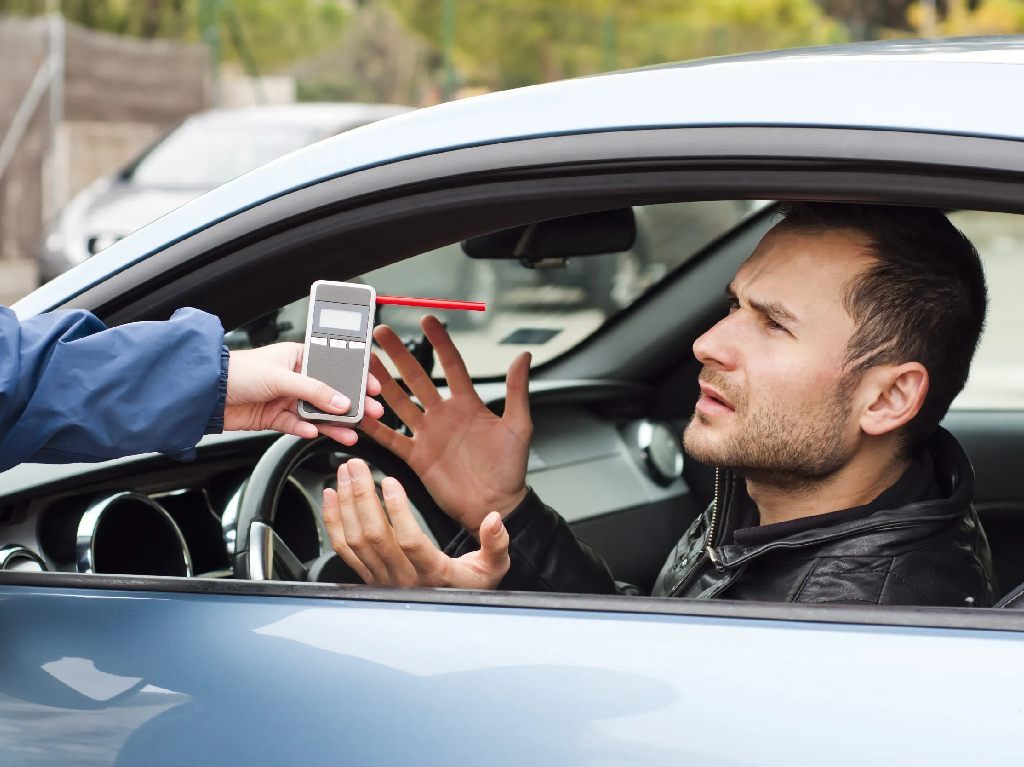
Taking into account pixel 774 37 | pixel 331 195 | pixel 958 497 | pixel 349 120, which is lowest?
pixel 958 497

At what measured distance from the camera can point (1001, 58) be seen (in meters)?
1.32

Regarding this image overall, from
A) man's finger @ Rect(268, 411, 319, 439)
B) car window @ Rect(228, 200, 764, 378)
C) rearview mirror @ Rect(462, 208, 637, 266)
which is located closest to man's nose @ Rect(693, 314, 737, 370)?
rearview mirror @ Rect(462, 208, 637, 266)

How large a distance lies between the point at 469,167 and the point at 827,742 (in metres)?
0.67

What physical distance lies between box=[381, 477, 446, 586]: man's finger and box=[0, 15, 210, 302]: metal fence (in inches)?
466

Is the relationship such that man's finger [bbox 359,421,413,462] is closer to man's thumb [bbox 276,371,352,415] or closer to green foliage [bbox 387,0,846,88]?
man's thumb [bbox 276,371,352,415]

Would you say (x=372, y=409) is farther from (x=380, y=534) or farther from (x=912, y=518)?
(x=912, y=518)

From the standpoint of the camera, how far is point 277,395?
4.91 feet

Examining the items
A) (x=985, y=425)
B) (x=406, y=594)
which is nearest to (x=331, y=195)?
(x=406, y=594)

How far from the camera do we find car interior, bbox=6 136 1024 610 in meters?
1.48

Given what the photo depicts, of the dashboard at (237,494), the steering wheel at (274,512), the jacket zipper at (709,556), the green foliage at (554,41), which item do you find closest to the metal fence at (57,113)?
the green foliage at (554,41)

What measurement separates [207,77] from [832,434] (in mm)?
16074

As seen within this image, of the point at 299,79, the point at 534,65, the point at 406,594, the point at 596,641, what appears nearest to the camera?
the point at 596,641


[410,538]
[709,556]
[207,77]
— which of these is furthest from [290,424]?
[207,77]

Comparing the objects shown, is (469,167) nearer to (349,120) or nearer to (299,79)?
(349,120)
